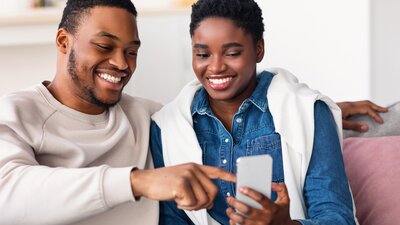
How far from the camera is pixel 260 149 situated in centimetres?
150

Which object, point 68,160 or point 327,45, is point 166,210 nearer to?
point 68,160

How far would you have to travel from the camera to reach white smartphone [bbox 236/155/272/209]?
3.63 ft

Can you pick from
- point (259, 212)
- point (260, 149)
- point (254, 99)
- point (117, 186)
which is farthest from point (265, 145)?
point (117, 186)

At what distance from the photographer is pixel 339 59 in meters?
2.58

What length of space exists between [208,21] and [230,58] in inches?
4.1

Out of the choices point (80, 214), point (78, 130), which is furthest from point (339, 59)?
point (80, 214)

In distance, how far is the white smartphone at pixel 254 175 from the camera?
3.63 ft

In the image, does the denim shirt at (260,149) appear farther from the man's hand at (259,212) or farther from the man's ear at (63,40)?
the man's ear at (63,40)

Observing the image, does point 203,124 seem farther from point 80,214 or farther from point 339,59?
point 339,59

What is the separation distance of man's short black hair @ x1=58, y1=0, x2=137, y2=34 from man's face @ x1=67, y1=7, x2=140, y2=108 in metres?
0.01

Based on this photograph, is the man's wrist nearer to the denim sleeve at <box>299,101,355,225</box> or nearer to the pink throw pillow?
the denim sleeve at <box>299,101,355,225</box>

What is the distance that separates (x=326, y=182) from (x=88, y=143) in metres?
0.54

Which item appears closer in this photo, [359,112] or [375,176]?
[375,176]

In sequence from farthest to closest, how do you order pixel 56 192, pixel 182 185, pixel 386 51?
pixel 386 51, pixel 56 192, pixel 182 185
